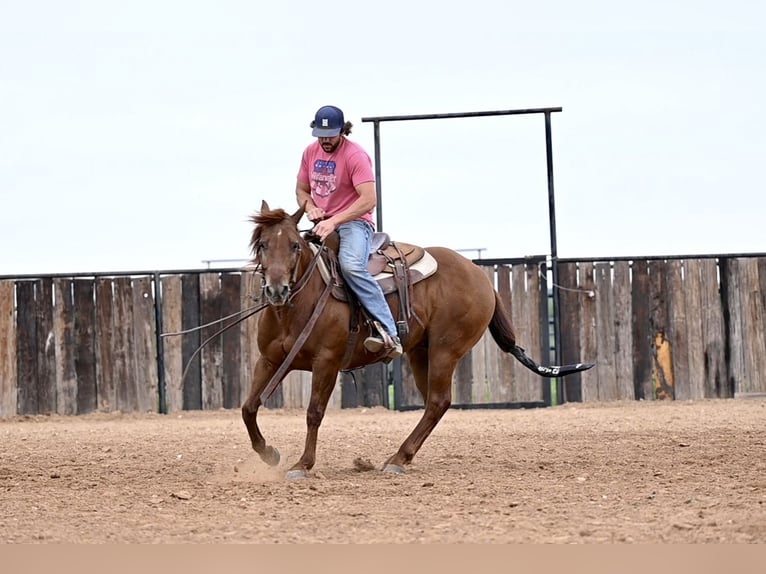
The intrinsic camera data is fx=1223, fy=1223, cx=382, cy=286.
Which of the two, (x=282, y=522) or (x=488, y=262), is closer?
(x=282, y=522)

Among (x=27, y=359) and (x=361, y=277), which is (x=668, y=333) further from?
(x=27, y=359)

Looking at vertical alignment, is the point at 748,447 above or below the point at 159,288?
below

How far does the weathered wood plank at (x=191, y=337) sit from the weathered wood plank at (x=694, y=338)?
6365 millimetres

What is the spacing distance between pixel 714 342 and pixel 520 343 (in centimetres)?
256

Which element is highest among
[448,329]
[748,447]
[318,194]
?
[318,194]

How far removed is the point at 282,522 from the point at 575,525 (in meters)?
1.62

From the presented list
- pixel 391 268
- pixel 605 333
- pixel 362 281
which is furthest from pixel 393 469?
pixel 605 333

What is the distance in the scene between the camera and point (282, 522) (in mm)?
6836

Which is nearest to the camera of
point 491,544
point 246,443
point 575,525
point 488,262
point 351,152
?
point 491,544

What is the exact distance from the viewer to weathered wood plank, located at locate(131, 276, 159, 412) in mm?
16141

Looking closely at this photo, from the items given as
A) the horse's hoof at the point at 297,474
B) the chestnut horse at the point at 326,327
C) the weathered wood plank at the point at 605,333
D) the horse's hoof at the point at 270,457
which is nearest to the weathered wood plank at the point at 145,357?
the weathered wood plank at the point at 605,333

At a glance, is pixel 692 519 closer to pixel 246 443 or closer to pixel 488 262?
pixel 246 443

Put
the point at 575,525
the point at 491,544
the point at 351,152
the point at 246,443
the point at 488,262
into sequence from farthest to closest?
the point at 488,262 < the point at 246,443 < the point at 351,152 < the point at 575,525 < the point at 491,544

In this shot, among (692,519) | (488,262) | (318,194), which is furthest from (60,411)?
(692,519)
